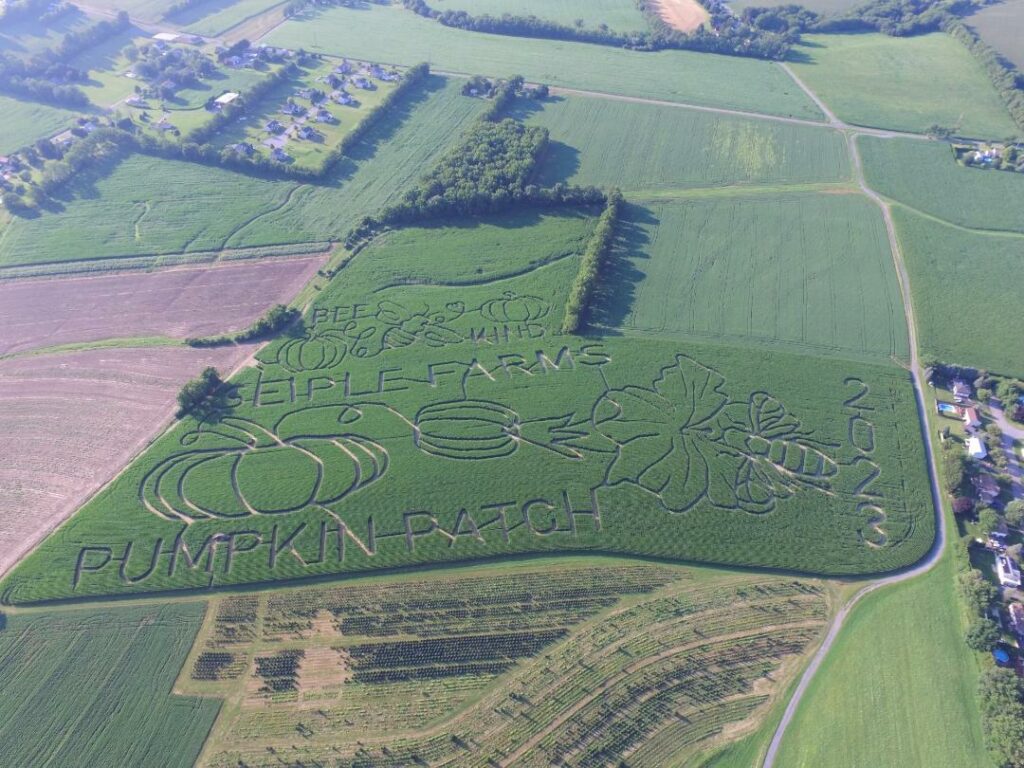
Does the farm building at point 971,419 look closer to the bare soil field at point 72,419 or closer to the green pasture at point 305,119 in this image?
the bare soil field at point 72,419

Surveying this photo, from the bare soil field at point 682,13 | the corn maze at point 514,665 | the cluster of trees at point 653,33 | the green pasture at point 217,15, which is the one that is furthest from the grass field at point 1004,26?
the green pasture at point 217,15

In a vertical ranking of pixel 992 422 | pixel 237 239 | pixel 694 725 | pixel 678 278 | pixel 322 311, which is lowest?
pixel 694 725

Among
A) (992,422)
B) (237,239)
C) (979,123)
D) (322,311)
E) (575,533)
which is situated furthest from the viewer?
(979,123)

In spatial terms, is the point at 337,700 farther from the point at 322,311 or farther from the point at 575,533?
the point at 322,311

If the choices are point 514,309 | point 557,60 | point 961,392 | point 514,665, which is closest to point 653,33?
point 557,60

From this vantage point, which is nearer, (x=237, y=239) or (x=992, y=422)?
(x=992, y=422)

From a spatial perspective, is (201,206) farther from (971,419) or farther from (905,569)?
(971,419)

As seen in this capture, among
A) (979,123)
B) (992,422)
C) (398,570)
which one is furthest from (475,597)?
(979,123)
